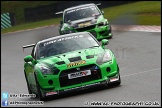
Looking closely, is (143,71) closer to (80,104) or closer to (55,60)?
(55,60)

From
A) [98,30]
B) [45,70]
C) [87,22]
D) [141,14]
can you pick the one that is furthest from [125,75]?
[141,14]

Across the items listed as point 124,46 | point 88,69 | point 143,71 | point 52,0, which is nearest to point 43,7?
point 52,0

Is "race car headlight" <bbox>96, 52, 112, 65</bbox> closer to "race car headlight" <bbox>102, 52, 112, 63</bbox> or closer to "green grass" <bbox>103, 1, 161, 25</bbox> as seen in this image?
"race car headlight" <bbox>102, 52, 112, 63</bbox>

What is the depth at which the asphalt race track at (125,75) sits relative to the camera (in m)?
10.2

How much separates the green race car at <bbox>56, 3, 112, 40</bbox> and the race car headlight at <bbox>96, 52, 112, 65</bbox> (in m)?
12.3

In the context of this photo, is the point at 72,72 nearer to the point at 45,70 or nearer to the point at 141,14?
the point at 45,70

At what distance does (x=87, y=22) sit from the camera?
80.7 ft

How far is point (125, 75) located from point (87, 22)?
10738 millimetres

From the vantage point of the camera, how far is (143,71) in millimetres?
14211

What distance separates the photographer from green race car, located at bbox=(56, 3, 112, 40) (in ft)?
79.3

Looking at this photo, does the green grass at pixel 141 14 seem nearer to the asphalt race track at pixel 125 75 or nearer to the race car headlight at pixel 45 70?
the asphalt race track at pixel 125 75

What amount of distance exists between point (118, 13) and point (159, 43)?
59.0 feet

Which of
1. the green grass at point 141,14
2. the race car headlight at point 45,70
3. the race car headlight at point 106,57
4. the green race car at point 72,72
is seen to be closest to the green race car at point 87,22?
the green grass at point 141,14

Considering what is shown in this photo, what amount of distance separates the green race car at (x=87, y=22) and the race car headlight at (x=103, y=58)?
1225 centimetres
